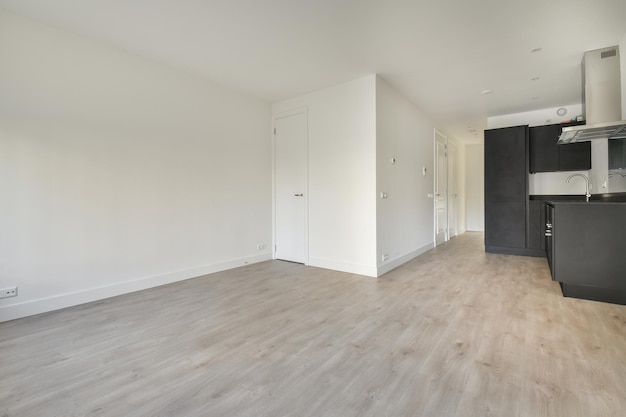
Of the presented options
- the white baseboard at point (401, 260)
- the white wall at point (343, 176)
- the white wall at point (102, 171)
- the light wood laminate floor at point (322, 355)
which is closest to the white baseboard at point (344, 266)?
Answer: the white wall at point (343, 176)

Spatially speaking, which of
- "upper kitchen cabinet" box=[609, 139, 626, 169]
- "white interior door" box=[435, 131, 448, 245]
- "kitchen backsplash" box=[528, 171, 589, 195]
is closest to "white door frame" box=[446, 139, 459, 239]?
"white interior door" box=[435, 131, 448, 245]

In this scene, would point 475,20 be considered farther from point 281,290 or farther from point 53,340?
point 53,340

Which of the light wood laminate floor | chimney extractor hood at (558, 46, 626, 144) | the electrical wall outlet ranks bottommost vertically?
the light wood laminate floor

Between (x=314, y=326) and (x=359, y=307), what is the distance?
598 mm

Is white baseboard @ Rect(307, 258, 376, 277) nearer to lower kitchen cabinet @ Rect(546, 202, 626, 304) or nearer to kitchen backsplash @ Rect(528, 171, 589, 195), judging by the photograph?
lower kitchen cabinet @ Rect(546, 202, 626, 304)

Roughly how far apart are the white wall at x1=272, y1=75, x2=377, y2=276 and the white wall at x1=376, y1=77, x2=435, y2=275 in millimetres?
123

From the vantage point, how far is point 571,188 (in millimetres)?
5371

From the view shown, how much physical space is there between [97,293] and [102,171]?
1.30 meters

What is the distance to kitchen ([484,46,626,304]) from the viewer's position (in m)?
2.88

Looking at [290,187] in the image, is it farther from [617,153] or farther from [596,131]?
[617,153]

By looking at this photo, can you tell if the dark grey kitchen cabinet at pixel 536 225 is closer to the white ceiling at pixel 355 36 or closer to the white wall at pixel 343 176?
the white ceiling at pixel 355 36

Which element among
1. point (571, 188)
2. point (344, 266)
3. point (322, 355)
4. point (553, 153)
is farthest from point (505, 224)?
point (322, 355)

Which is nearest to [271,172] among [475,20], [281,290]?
[281,290]

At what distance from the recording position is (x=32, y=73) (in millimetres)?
2729
